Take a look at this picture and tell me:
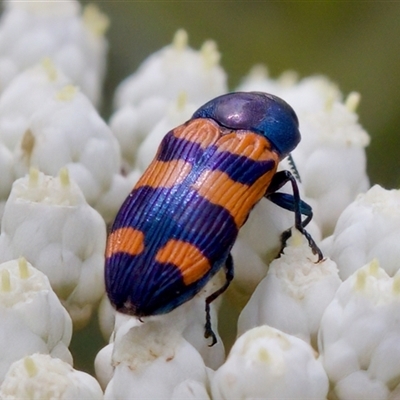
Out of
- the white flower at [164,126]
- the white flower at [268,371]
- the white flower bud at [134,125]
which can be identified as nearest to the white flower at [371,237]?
the white flower at [268,371]

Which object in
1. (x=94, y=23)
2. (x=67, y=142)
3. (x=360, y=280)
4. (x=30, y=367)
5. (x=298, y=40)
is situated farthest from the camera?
(x=298, y=40)

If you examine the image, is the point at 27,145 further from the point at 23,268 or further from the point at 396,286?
the point at 396,286

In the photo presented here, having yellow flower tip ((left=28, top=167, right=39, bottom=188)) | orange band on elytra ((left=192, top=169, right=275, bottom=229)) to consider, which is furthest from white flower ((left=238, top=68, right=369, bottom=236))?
yellow flower tip ((left=28, top=167, right=39, bottom=188))

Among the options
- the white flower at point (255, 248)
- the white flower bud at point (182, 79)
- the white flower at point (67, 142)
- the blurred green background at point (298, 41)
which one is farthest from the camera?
the blurred green background at point (298, 41)

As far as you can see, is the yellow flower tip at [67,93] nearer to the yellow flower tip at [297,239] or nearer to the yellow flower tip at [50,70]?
the yellow flower tip at [50,70]

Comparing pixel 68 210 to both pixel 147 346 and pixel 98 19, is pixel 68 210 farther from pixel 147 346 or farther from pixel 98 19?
pixel 98 19

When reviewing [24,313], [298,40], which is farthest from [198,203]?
[298,40]

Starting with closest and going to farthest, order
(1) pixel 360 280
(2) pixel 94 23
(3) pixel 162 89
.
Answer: (1) pixel 360 280 → (3) pixel 162 89 → (2) pixel 94 23
